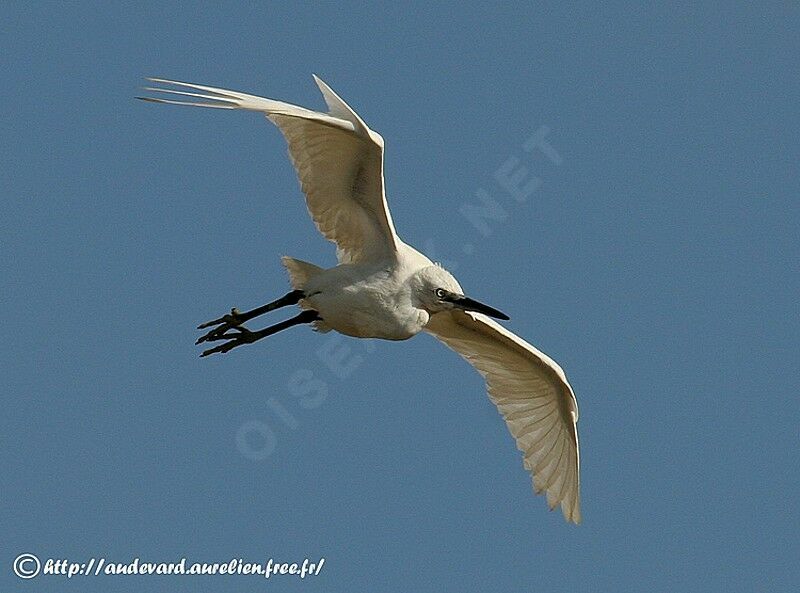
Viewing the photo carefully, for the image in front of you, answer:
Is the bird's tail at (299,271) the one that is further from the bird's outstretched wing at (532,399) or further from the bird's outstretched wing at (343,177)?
the bird's outstretched wing at (532,399)

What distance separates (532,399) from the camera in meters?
17.5

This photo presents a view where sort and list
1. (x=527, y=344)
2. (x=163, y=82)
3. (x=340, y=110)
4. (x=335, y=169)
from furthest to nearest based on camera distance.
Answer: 1. (x=527, y=344)
2. (x=335, y=169)
3. (x=340, y=110)
4. (x=163, y=82)

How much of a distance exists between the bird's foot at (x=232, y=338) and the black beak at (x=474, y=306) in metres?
1.94

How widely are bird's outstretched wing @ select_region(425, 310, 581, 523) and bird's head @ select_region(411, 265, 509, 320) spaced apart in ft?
4.28

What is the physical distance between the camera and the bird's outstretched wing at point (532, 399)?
17.1m

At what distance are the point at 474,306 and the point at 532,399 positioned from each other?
2.09 m

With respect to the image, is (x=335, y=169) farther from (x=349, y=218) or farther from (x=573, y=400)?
(x=573, y=400)

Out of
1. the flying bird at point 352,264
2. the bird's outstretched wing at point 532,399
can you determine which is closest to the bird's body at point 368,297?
the flying bird at point 352,264

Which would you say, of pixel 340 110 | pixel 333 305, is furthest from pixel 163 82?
pixel 333 305

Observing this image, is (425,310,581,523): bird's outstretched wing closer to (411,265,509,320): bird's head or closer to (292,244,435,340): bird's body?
(411,265,509,320): bird's head

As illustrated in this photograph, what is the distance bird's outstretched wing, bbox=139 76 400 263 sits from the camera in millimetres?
14094

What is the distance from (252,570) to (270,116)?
14.0ft

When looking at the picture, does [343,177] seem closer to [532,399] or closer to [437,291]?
[437,291]

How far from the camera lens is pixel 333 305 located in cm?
1509
